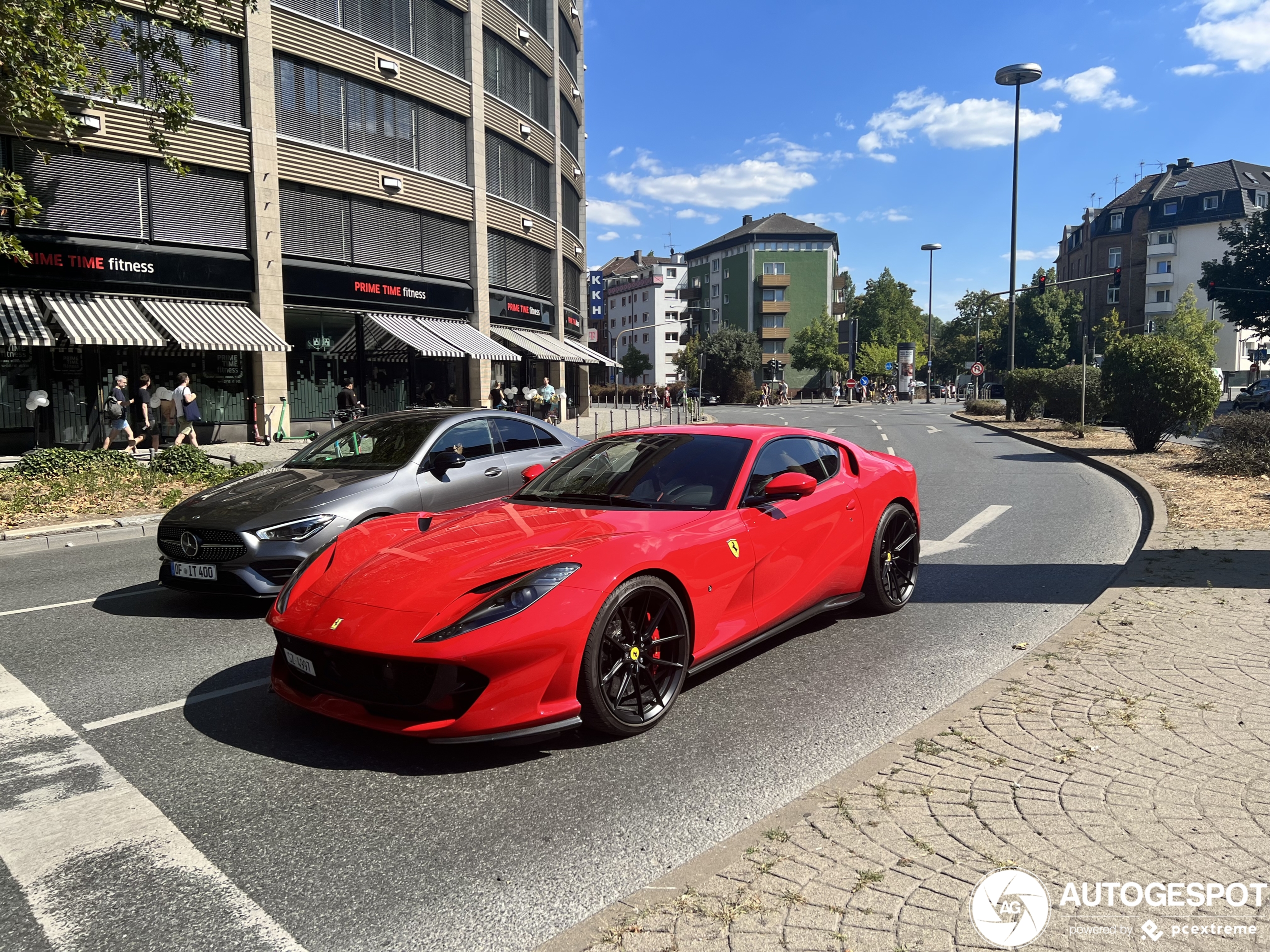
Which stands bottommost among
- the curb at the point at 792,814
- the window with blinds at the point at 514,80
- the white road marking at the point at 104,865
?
the white road marking at the point at 104,865

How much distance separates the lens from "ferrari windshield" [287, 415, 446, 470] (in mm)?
7195

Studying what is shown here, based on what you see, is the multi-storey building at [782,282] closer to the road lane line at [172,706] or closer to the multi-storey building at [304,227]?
the multi-storey building at [304,227]

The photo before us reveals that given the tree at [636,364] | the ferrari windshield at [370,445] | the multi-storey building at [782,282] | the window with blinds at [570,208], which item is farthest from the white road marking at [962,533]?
the tree at [636,364]

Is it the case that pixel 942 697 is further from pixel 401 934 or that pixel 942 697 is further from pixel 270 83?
pixel 270 83

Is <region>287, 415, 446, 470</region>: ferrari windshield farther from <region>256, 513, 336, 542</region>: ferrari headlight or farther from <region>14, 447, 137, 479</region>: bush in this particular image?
<region>14, 447, 137, 479</region>: bush

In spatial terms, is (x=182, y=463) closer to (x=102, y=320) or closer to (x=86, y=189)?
(x=102, y=320)

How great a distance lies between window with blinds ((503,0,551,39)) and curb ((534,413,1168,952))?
32.8 metres

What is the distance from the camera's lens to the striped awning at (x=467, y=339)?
2748 centimetres

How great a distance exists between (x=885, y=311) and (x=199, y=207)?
88.6 meters

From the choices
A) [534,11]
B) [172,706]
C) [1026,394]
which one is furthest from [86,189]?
[1026,394]

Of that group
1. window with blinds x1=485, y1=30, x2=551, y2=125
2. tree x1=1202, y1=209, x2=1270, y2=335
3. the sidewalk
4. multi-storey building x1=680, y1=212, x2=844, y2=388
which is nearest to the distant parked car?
the sidewalk

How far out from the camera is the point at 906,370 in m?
81.0

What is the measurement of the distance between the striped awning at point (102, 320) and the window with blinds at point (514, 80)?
15271mm

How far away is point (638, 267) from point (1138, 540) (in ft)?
408
